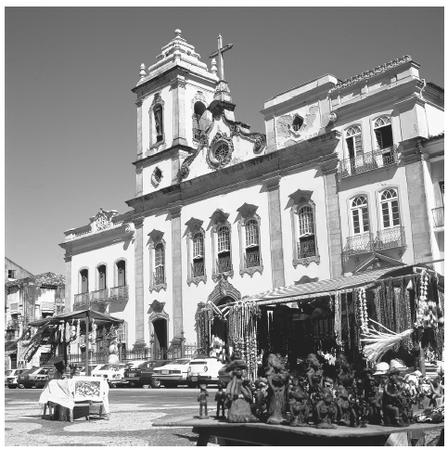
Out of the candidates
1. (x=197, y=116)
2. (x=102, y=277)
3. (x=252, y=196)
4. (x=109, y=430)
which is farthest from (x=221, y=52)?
(x=109, y=430)

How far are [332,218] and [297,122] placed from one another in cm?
483

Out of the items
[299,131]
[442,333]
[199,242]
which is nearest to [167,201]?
[199,242]

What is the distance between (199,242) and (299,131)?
7842 mm

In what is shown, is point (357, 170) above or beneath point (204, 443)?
above

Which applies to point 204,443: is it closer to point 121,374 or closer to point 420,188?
point 420,188

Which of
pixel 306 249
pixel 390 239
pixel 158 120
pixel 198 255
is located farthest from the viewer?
pixel 158 120

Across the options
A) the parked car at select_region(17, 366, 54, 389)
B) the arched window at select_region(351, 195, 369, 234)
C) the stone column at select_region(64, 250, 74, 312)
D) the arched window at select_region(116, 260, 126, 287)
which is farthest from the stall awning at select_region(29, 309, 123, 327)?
the stone column at select_region(64, 250, 74, 312)

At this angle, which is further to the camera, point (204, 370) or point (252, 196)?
point (252, 196)

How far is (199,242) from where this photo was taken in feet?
107

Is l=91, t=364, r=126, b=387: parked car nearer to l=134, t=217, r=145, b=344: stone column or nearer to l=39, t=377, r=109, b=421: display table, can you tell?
l=134, t=217, r=145, b=344: stone column

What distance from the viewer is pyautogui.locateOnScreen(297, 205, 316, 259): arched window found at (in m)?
27.3

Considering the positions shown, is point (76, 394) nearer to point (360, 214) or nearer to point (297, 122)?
point (360, 214)

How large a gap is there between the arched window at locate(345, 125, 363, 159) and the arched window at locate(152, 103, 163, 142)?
43.1 ft

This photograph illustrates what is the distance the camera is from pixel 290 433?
835 cm
